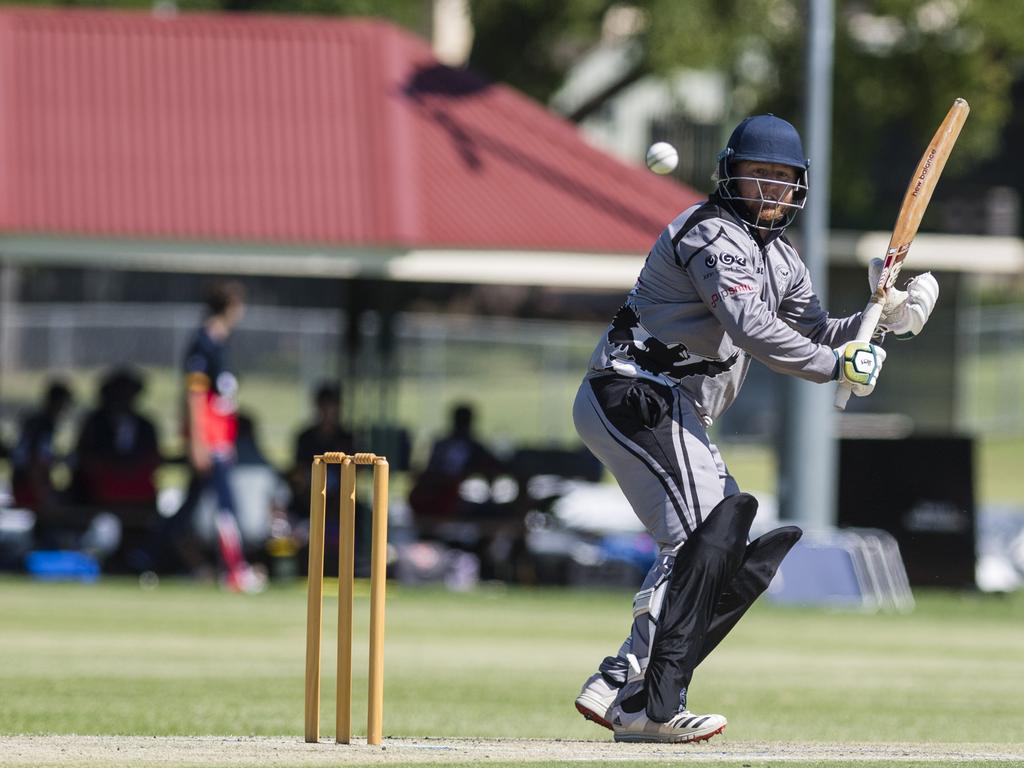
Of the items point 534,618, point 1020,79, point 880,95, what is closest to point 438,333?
point 880,95

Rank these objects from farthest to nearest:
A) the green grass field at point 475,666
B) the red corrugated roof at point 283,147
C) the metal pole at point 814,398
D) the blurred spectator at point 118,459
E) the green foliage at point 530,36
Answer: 1. the green foliage at point 530,36
2. the metal pole at point 814,398
3. the blurred spectator at point 118,459
4. the red corrugated roof at point 283,147
5. the green grass field at point 475,666

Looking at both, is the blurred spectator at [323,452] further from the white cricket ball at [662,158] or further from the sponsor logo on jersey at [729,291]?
the sponsor logo on jersey at [729,291]

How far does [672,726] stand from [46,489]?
34.7ft

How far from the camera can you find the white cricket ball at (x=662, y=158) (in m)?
7.39

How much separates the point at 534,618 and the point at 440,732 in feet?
19.7

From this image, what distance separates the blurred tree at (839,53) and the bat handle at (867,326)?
57.9 feet

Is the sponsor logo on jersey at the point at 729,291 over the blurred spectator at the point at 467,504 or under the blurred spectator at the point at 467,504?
over

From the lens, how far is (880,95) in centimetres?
2583

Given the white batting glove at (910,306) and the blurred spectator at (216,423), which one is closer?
the white batting glove at (910,306)

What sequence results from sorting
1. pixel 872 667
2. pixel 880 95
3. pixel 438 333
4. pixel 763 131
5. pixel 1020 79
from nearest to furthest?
pixel 763 131 < pixel 872 667 < pixel 880 95 < pixel 438 333 < pixel 1020 79

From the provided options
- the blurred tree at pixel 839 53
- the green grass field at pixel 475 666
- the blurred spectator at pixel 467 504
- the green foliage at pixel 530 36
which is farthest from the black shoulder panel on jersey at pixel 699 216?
the green foliage at pixel 530 36

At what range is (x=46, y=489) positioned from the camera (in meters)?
16.3

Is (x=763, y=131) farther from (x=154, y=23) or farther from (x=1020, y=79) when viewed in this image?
(x=1020, y=79)

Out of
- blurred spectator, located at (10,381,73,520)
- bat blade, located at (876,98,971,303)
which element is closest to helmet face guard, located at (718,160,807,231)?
bat blade, located at (876,98,971,303)
